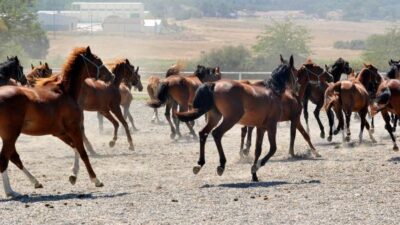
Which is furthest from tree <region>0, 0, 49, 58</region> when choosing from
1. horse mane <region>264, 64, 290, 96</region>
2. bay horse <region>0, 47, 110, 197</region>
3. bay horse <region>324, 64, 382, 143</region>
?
bay horse <region>0, 47, 110, 197</region>

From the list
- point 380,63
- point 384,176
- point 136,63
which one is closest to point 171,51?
point 136,63

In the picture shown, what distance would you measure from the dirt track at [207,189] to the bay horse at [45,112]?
0.61 metres

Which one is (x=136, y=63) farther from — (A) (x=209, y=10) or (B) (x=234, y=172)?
(A) (x=209, y=10)

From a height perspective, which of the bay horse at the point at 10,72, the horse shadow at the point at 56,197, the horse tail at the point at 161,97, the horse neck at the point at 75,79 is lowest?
the horse shadow at the point at 56,197

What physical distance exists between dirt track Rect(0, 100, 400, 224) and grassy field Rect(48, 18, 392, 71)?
159 feet

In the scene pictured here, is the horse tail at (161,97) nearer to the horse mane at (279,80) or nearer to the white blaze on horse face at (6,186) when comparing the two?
the horse mane at (279,80)

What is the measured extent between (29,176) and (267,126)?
4.22 m

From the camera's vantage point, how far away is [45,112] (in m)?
14.8

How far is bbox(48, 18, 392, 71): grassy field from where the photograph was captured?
93750 mm

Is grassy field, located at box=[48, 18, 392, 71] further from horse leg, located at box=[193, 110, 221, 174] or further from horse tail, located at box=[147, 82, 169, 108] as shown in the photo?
horse leg, located at box=[193, 110, 221, 174]

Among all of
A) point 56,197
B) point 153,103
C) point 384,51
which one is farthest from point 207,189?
point 384,51

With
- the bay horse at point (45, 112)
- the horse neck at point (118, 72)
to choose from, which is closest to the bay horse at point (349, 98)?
the horse neck at point (118, 72)

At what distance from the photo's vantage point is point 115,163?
19.9 meters

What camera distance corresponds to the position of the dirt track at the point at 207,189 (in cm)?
1238
